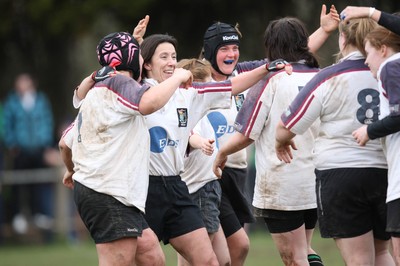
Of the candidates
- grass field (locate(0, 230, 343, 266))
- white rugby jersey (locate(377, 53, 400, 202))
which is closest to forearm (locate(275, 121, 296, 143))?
white rugby jersey (locate(377, 53, 400, 202))

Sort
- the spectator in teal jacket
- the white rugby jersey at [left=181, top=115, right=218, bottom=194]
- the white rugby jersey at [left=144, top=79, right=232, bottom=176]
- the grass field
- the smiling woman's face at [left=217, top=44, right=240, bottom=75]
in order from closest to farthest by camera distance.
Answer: the white rugby jersey at [left=144, top=79, right=232, bottom=176] → the white rugby jersey at [left=181, top=115, right=218, bottom=194] → the smiling woman's face at [left=217, top=44, right=240, bottom=75] → the grass field → the spectator in teal jacket

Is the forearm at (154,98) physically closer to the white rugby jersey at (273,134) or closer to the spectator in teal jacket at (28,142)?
the white rugby jersey at (273,134)

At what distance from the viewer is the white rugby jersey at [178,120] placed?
7.22m

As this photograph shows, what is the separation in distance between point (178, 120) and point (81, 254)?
6.86m

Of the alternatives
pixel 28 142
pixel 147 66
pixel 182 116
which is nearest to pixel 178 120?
pixel 182 116

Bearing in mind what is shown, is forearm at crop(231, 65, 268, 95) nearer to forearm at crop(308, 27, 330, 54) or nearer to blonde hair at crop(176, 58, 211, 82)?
blonde hair at crop(176, 58, 211, 82)

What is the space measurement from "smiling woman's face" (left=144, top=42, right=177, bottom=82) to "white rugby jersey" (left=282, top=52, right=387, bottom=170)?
1.32 meters

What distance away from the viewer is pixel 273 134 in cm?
731

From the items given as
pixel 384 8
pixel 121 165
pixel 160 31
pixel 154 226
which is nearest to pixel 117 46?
pixel 121 165

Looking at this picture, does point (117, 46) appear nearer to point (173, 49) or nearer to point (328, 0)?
point (173, 49)

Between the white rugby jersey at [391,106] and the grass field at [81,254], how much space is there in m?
5.63

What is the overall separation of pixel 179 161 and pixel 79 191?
908 mm

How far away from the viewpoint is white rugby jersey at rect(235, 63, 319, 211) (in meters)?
7.24

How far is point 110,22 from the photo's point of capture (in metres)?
→ 16.2
